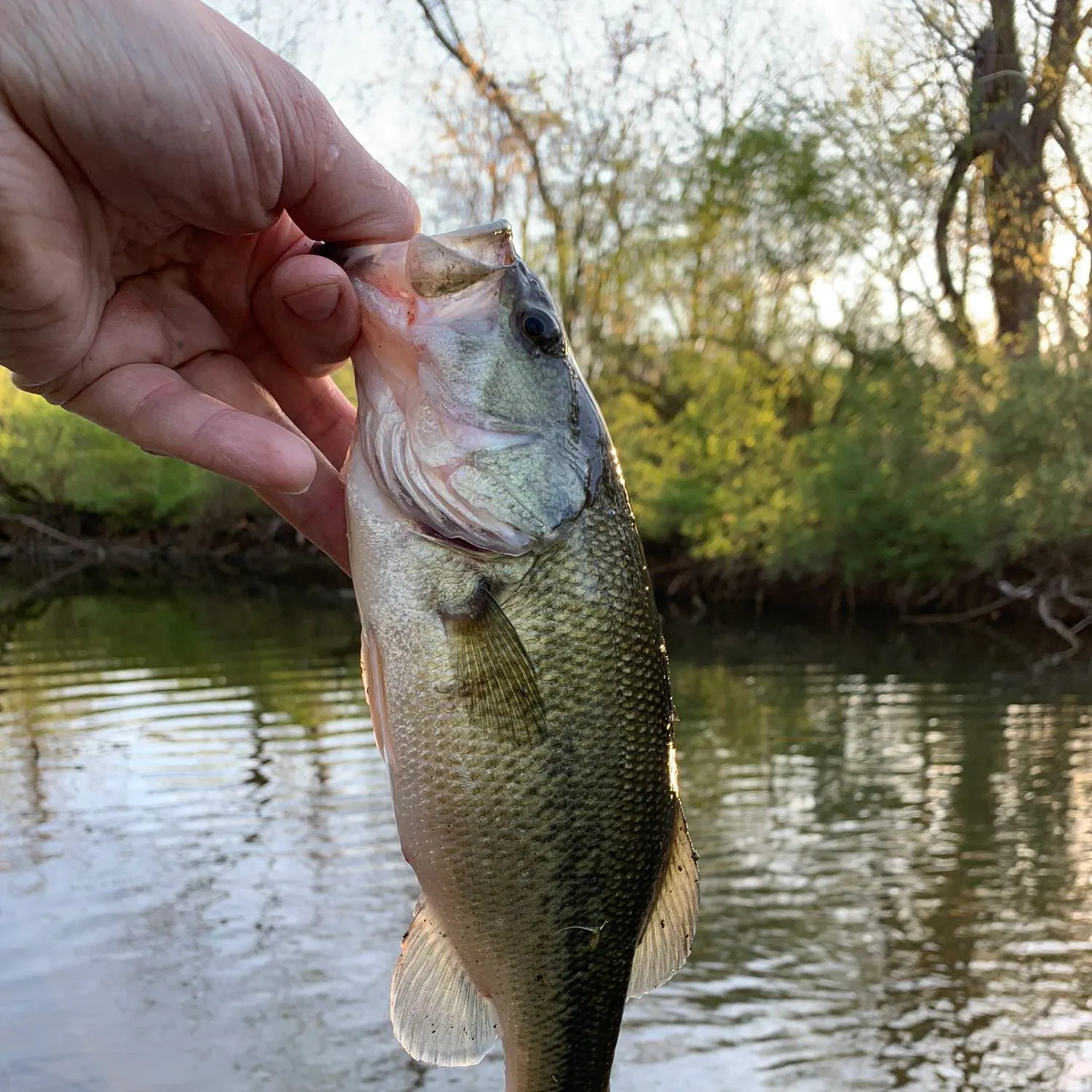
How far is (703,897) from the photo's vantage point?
8.75 meters

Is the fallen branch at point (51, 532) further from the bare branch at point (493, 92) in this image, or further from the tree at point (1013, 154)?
the tree at point (1013, 154)

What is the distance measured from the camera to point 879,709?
581 inches

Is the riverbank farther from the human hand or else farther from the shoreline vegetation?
the human hand

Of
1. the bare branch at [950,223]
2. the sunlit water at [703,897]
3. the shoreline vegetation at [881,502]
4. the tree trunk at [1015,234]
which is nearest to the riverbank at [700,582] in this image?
the shoreline vegetation at [881,502]

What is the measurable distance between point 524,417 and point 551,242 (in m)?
25.4

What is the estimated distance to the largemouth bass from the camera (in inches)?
78.2

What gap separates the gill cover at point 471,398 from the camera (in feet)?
6.73

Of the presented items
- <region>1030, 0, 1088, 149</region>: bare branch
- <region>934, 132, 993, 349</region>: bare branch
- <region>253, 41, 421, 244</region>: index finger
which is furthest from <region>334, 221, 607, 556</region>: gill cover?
<region>1030, 0, 1088, 149</region>: bare branch

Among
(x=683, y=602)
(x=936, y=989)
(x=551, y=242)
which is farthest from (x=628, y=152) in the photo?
(x=936, y=989)

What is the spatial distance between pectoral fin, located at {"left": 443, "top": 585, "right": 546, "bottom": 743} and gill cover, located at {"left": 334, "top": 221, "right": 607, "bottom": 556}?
16 centimetres

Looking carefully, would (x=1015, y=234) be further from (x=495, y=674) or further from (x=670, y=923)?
(x=495, y=674)

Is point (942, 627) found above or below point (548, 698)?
below

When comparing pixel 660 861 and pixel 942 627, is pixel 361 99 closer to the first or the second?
pixel 942 627

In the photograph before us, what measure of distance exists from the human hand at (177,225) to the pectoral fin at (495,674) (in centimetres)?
48
